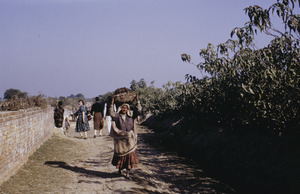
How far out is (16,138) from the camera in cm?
744

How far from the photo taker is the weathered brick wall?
6367 millimetres

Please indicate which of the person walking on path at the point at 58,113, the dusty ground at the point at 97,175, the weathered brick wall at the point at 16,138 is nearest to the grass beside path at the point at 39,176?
the dusty ground at the point at 97,175

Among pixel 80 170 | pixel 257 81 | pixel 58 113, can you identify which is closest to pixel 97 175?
pixel 80 170

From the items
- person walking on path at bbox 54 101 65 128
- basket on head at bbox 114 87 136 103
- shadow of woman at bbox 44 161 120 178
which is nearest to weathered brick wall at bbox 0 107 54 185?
shadow of woman at bbox 44 161 120 178

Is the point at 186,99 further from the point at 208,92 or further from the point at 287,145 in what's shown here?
the point at 287,145

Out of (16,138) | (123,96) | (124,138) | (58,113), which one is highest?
(123,96)

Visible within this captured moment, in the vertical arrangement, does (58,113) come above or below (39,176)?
above

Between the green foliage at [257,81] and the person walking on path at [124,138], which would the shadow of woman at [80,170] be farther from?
the green foliage at [257,81]

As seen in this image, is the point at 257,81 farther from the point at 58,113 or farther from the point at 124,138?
the point at 58,113

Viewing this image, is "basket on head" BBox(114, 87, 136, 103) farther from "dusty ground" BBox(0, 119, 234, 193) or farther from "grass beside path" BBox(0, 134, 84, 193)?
"grass beside path" BBox(0, 134, 84, 193)

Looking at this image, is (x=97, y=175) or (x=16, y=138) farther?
(x=97, y=175)

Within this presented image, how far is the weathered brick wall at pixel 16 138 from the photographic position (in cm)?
637

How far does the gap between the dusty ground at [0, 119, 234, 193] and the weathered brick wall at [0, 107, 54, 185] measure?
Result: 237 millimetres

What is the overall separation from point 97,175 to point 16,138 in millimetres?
2284
